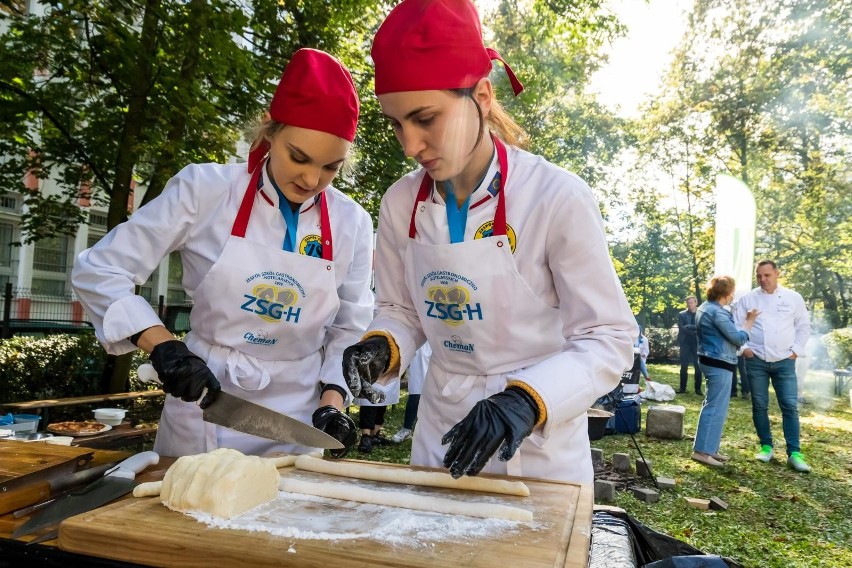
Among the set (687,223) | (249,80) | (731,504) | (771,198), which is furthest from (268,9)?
(687,223)

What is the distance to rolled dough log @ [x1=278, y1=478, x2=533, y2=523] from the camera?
141 centimetres

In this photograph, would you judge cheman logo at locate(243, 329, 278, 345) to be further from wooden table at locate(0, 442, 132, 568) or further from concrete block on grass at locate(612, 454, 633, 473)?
concrete block on grass at locate(612, 454, 633, 473)

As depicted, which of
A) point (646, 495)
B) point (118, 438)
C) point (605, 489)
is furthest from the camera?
point (646, 495)

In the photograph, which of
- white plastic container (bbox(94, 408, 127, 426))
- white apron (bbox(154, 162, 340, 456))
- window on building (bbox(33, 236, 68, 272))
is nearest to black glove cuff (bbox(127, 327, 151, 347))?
white apron (bbox(154, 162, 340, 456))

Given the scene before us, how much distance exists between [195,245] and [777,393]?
22.0 feet

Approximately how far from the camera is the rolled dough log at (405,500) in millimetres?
1412

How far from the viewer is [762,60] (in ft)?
64.0

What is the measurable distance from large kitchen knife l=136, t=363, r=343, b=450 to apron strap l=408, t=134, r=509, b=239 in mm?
634

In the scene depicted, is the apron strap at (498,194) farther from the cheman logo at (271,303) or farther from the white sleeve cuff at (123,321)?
the white sleeve cuff at (123,321)

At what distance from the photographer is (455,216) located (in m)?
1.82

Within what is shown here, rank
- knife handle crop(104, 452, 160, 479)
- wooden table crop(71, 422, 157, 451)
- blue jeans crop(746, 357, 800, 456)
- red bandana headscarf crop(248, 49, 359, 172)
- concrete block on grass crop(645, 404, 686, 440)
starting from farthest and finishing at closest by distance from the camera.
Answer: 1. concrete block on grass crop(645, 404, 686, 440)
2. blue jeans crop(746, 357, 800, 456)
3. wooden table crop(71, 422, 157, 451)
4. red bandana headscarf crop(248, 49, 359, 172)
5. knife handle crop(104, 452, 160, 479)

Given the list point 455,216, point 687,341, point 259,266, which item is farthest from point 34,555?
point 687,341

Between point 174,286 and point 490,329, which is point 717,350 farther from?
point 174,286

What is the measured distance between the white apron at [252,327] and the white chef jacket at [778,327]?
607 cm
